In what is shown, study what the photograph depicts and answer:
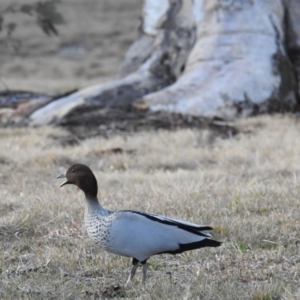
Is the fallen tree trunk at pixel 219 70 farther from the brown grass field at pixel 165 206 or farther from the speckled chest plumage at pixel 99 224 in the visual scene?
the speckled chest plumage at pixel 99 224

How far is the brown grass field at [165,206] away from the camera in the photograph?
493 cm

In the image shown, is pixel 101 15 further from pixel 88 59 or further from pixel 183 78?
pixel 183 78

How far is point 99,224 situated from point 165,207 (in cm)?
208

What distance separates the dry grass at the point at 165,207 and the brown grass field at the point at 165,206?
12mm

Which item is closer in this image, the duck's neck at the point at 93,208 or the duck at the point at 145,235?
the duck at the point at 145,235

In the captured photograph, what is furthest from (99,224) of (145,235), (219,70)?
(219,70)

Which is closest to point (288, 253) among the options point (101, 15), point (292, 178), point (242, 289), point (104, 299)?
point (242, 289)

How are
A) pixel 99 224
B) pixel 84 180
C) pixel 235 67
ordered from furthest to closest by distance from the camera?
pixel 235 67, pixel 84 180, pixel 99 224

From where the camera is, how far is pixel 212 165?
31.4 feet

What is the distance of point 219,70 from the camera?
1292 cm

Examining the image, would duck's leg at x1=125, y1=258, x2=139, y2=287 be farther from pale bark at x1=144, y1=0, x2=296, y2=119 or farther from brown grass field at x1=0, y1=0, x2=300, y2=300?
pale bark at x1=144, y1=0, x2=296, y2=119

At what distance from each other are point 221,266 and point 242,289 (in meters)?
0.55

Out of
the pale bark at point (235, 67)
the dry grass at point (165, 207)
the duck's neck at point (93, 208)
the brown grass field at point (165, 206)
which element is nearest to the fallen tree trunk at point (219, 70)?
the pale bark at point (235, 67)

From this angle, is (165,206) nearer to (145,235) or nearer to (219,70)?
(145,235)
